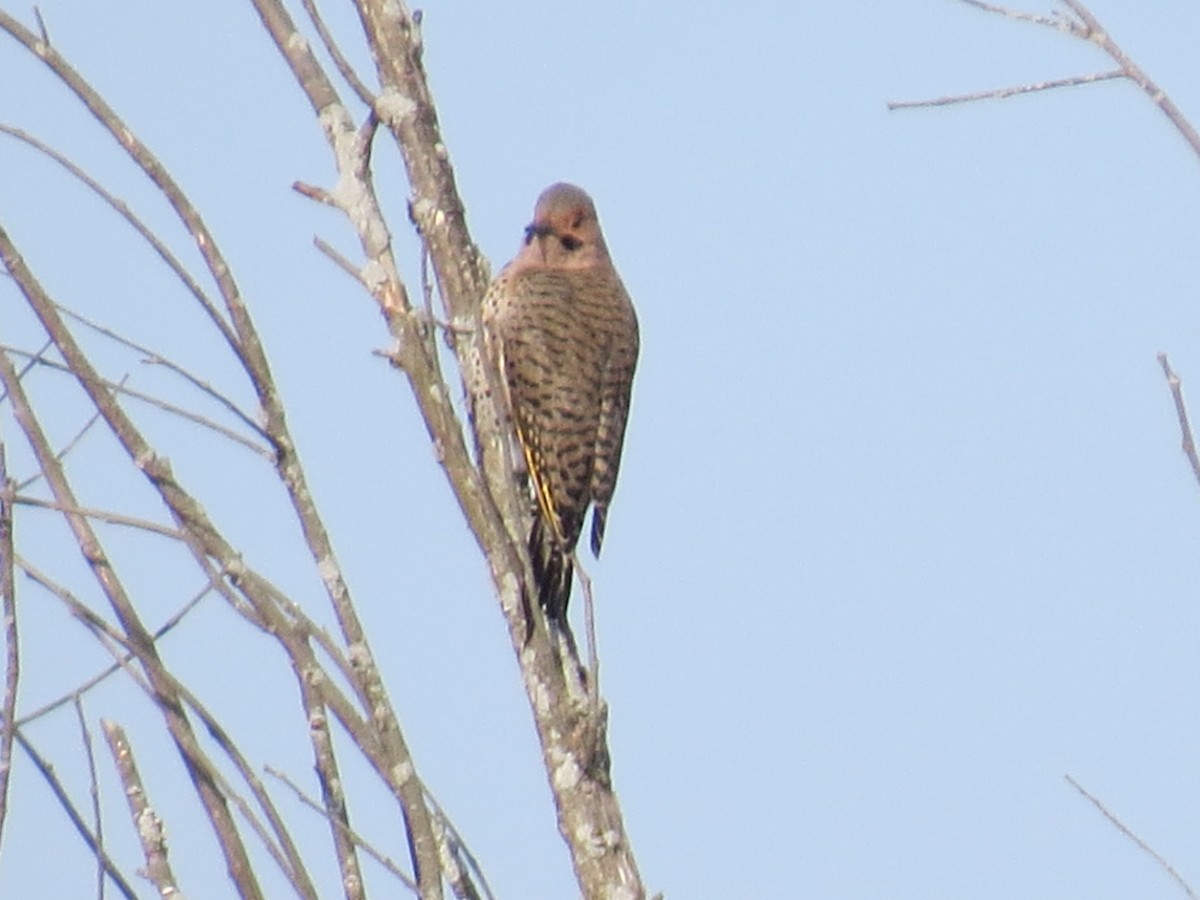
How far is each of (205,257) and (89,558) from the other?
46 centimetres

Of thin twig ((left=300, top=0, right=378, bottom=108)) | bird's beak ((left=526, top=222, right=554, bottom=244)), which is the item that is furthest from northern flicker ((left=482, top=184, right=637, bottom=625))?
thin twig ((left=300, top=0, right=378, bottom=108))

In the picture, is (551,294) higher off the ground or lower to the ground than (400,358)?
higher

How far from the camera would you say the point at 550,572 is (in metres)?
4.55

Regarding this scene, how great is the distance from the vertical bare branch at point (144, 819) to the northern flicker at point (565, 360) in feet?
7.02

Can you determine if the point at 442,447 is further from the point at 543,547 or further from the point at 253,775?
the point at 543,547

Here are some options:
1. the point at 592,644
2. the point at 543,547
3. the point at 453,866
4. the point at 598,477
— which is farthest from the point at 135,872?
the point at 598,477

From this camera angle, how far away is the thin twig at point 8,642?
2.81 m

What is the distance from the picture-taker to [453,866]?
2803 millimetres

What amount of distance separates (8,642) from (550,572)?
5.74 ft

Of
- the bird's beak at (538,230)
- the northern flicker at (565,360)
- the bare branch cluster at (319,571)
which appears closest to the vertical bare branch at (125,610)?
the bare branch cluster at (319,571)

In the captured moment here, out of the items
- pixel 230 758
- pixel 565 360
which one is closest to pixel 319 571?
pixel 230 758

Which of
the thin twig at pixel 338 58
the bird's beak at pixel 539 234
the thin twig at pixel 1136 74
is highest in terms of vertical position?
the bird's beak at pixel 539 234

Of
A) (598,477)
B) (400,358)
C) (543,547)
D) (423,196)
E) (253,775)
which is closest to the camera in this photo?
(253,775)

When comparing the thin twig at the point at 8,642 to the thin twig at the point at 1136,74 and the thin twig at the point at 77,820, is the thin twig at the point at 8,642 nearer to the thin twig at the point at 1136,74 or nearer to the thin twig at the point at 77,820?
the thin twig at the point at 77,820
